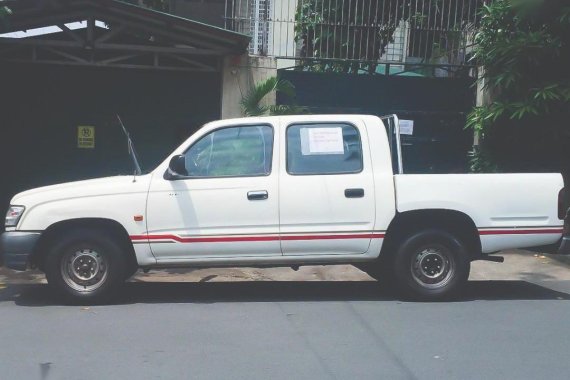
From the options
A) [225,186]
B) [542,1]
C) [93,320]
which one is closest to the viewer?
[93,320]

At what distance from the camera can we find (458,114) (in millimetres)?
12641

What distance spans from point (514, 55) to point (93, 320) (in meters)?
7.39

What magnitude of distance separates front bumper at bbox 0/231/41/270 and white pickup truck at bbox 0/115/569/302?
0.01 metres

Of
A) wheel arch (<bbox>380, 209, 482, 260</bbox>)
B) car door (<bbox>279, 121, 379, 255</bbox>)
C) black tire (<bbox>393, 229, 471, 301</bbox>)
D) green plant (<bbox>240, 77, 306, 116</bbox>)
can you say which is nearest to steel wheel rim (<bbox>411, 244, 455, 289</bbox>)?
black tire (<bbox>393, 229, 471, 301</bbox>)

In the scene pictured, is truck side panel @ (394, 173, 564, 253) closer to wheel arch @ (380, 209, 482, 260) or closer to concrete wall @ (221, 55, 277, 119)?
wheel arch @ (380, 209, 482, 260)

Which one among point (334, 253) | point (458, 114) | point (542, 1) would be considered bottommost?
point (334, 253)

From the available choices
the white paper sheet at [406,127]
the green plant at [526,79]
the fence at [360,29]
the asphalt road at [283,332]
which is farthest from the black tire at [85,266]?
the white paper sheet at [406,127]

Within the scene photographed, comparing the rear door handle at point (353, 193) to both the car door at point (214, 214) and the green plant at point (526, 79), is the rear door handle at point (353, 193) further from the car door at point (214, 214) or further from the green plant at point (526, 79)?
the green plant at point (526, 79)

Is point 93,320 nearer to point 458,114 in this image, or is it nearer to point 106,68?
point 106,68

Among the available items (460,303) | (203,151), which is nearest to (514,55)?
(460,303)

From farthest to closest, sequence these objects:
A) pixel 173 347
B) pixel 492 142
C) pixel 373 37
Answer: pixel 373 37 < pixel 492 142 < pixel 173 347

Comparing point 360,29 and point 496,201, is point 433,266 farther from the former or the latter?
point 360,29

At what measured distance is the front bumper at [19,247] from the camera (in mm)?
7086

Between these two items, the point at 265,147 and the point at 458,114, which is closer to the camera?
the point at 265,147
